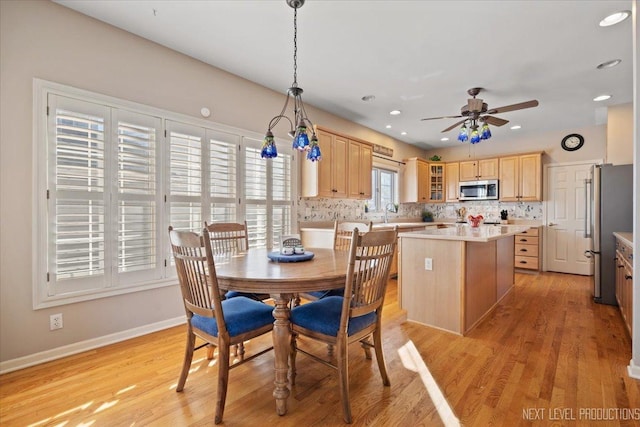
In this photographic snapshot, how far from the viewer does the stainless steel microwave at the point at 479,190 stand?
6141 millimetres

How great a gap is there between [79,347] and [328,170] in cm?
321

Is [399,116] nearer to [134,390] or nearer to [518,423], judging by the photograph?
[518,423]

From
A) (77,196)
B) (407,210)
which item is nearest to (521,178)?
(407,210)

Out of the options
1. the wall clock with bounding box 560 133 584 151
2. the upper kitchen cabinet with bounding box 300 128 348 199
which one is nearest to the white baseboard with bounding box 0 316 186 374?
the upper kitchen cabinet with bounding box 300 128 348 199

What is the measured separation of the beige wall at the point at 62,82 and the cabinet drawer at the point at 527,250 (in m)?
5.87

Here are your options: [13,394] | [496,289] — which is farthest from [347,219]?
[13,394]

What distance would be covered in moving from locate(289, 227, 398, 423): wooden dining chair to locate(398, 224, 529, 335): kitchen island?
1237mm

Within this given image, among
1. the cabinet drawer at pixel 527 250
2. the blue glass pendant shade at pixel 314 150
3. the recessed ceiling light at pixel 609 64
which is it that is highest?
the recessed ceiling light at pixel 609 64

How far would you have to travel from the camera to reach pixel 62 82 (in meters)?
2.33

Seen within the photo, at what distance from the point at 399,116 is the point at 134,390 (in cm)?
470

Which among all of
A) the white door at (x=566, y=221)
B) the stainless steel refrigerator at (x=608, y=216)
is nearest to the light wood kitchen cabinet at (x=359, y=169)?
the stainless steel refrigerator at (x=608, y=216)

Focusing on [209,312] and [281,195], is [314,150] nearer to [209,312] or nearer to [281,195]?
[209,312]

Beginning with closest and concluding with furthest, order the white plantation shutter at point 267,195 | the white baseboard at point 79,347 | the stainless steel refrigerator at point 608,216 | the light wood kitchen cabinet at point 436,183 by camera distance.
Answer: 1. the white baseboard at point 79,347
2. the stainless steel refrigerator at point 608,216
3. the white plantation shutter at point 267,195
4. the light wood kitchen cabinet at point 436,183

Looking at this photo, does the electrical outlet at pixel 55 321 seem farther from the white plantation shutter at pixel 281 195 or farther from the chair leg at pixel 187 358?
the white plantation shutter at pixel 281 195
